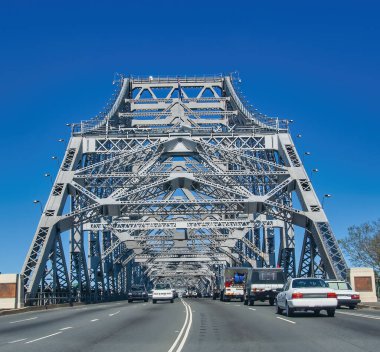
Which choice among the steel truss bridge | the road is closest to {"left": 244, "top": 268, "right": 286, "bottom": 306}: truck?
the steel truss bridge

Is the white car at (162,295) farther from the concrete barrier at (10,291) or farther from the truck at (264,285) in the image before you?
the concrete barrier at (10,291)

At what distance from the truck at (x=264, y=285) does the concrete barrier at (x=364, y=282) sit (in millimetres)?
4428

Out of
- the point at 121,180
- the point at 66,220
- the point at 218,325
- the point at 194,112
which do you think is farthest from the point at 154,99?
the point at 218,325

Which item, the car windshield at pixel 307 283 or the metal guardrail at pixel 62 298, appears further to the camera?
the metal guardrail at pixel 62 298

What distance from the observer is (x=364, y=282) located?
4134cm

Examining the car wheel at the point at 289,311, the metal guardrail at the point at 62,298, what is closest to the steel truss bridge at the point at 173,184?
the metal guardrail at the point at 62,298

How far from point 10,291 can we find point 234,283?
24616mm

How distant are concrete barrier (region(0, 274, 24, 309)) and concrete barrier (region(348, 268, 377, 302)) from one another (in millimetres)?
20721

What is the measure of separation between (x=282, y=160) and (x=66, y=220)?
659 inches

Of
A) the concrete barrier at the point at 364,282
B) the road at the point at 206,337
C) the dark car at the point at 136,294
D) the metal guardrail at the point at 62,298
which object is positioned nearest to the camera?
the road at the point at 206,337

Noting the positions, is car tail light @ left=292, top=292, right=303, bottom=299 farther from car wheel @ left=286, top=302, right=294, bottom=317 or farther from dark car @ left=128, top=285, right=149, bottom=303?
A: dark car @ left=128, top=285, right=149, bottom=303

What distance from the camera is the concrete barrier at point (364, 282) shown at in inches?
1610

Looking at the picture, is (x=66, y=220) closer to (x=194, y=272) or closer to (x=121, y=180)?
(x=121, y=180)

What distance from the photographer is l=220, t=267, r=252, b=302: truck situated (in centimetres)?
5734
